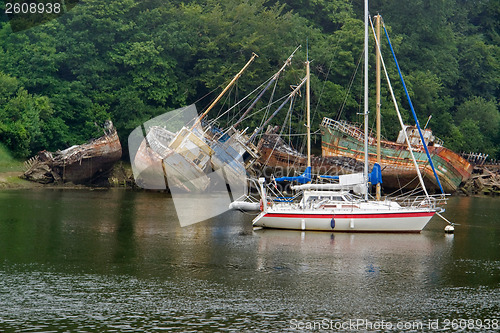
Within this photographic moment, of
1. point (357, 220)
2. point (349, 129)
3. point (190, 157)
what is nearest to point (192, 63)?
point (349, 129)

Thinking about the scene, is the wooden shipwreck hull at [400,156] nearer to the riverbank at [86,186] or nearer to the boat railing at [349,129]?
the boat railing at [349,129]

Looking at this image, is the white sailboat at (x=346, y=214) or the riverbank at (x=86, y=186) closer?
the white sailboat at (x=346, y=214)

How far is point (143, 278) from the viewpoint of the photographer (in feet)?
93.0

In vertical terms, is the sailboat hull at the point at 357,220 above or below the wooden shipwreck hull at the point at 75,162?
below

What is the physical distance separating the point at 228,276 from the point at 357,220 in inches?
508

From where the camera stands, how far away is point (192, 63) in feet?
258

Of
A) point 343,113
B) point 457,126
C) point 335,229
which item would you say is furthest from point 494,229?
point 457,126

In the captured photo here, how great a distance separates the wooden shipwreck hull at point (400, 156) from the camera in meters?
66.9

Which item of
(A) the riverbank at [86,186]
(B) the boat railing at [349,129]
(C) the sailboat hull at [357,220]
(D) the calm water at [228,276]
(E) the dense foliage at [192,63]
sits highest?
(E) the dense foliage at [192,63]

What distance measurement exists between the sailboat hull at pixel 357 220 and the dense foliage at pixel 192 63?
104ft

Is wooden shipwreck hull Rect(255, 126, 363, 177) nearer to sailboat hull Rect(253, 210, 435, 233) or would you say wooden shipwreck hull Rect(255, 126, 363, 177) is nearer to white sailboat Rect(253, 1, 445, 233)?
white sailboat Rect(253, 1, 445, 233)

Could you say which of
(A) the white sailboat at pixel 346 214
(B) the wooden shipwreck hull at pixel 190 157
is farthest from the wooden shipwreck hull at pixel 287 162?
(A) the white sailboat at pixel 346 214

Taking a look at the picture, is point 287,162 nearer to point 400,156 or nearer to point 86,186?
point 400,156

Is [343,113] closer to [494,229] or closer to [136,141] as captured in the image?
[136,141]
